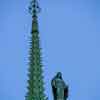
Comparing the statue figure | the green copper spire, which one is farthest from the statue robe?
the green copper spire

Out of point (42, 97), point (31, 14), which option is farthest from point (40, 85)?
point (31, 14)

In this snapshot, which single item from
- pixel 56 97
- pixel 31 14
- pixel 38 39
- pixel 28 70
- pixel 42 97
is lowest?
pixel 56 97

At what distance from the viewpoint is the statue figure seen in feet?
133

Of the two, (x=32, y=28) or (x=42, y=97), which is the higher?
(x=32, y=28)

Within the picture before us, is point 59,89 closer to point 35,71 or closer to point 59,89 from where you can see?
point 59,89

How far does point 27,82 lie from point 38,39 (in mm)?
7061

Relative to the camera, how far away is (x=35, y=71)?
65562 mm

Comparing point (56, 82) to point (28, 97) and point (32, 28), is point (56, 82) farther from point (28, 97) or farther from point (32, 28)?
point (32, 28)

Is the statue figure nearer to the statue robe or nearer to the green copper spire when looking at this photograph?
the statue robe

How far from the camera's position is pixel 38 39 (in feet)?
225

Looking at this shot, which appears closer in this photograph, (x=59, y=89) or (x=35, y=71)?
(x=59, y=89)

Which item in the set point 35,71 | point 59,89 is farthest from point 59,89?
point 35,71

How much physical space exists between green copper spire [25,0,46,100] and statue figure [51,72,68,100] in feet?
69.7

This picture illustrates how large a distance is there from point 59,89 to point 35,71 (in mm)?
24705
